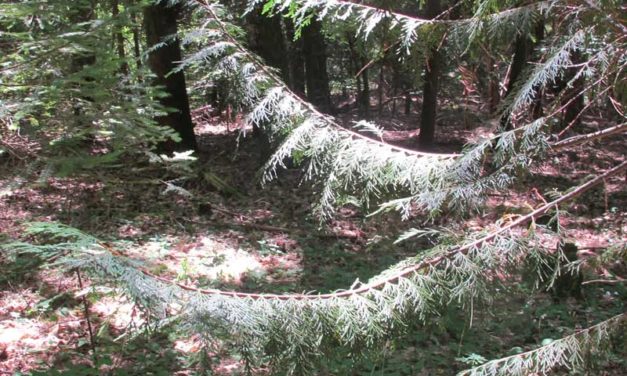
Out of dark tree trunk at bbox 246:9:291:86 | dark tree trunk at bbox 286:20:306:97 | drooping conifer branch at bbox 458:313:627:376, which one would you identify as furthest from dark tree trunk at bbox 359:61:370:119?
drooping conifer branch at bbox 458:313:627:376

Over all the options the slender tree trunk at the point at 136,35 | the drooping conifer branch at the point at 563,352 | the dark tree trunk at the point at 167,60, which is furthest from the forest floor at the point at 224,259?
the slender tree trunk at the point at 136,35

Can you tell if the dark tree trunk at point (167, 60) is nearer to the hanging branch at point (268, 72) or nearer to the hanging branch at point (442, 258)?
the hanging branch at point (268, 72)

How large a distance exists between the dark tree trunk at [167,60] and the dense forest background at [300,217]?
57 millimetres

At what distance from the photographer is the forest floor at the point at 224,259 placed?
16.5 feet

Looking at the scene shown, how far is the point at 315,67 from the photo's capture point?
43.8 ft

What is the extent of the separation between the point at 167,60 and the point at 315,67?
15.7 ft

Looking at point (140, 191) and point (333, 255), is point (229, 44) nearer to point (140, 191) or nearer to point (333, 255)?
point (333, 255)

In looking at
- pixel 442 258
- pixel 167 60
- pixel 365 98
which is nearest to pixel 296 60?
pixel 365 98

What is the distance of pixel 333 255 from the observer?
827 cm

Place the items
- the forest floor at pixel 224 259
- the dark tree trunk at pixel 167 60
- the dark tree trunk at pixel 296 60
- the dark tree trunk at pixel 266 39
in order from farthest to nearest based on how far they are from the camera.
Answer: the dark tree trunk at pixel 296 60
the dark tree trunk at pixel 266 39
the dark tree trunk at pixel 167 60
the forest floor at pixel 224 259

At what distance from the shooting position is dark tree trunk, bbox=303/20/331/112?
43.1 ft

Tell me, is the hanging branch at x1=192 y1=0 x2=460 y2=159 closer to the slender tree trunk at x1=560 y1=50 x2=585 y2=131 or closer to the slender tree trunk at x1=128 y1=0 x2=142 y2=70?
the slender tree trunk at x1=560 y1=50 x2=585 y2=131

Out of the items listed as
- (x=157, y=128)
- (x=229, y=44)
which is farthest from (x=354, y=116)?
(x=229, y=44)

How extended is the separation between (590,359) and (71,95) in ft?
16.4
